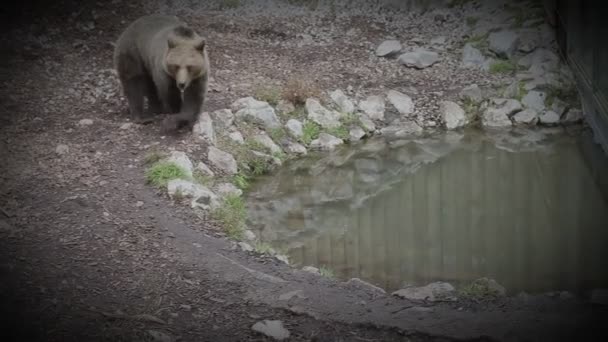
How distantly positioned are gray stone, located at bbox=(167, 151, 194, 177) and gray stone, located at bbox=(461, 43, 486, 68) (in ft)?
16.1

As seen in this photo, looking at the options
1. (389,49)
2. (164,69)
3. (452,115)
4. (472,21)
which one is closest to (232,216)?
(164,69)

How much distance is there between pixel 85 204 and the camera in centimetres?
618

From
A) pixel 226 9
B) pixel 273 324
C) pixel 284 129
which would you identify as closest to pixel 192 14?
pixel 226 9

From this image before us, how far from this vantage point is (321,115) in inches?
365

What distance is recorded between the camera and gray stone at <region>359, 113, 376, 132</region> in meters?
9.42

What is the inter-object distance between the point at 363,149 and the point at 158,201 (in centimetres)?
339

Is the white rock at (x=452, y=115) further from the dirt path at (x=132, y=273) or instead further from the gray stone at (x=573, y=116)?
the dirt path at (x=132, y=273)

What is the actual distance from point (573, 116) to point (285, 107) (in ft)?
12.2

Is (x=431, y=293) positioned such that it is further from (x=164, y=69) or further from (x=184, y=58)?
(x=164, y=69)

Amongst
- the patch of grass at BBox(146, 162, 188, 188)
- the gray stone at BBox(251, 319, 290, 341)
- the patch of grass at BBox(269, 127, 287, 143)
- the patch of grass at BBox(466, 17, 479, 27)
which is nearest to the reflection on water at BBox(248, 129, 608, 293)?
the patch of grass at BBox(269, 127, 287, 143)

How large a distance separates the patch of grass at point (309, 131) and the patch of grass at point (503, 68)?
2.85 m

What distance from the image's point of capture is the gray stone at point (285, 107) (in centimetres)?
919

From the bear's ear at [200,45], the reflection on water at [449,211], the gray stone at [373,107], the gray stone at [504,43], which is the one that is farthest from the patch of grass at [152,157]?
the gray stone at [504,43]

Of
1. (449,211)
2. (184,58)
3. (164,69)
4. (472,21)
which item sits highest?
(184,58)
